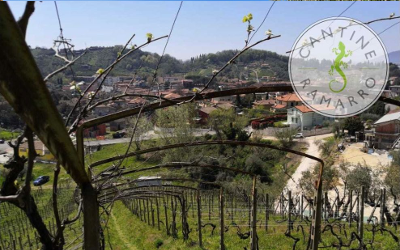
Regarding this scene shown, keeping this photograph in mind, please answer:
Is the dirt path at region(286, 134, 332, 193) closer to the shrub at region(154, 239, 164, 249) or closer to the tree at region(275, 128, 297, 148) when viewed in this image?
the tree at region(275, 128, 297, 148)

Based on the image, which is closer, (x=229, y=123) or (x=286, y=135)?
(x=229, y=123)

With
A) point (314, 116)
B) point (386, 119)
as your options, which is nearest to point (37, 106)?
point (386, 119)

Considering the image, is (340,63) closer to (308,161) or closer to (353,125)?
(308,161)

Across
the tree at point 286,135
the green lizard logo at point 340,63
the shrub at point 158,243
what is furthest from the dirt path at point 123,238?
the tree at point 286,135

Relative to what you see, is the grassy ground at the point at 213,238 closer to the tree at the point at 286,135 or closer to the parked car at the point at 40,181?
the parked car at the point at 40,181

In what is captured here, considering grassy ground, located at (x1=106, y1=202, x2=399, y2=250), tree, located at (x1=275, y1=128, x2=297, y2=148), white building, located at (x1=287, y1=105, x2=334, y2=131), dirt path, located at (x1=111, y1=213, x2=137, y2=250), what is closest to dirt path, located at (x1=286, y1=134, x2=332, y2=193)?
white building, located at (x1=287, y1=105, x2=334, y2=131)

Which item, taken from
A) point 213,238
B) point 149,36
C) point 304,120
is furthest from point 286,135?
point 149,36

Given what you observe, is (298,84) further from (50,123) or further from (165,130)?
(165,130)

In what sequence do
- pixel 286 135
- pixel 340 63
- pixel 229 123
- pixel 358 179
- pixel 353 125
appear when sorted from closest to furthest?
pixel 340 63 < pixel 358 179 < pixel 229 123 < pixel 286 135 < pixel 353 125

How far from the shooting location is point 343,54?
200 cm

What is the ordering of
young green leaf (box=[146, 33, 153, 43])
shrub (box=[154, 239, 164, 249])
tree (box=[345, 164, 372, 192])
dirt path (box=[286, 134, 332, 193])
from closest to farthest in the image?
young green leaf (box=[146, 33, 153, 43]) → shrub (box=[154, 239, 164, 249]) → tree (box=[345, 164, 372, 192]) → dirt path (box=[286, 134, 332, 193])

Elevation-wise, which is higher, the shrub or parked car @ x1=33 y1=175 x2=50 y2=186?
the shrub

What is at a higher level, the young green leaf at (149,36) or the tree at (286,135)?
the young green leaf at (149,36)

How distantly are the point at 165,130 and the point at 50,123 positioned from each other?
19141mm
